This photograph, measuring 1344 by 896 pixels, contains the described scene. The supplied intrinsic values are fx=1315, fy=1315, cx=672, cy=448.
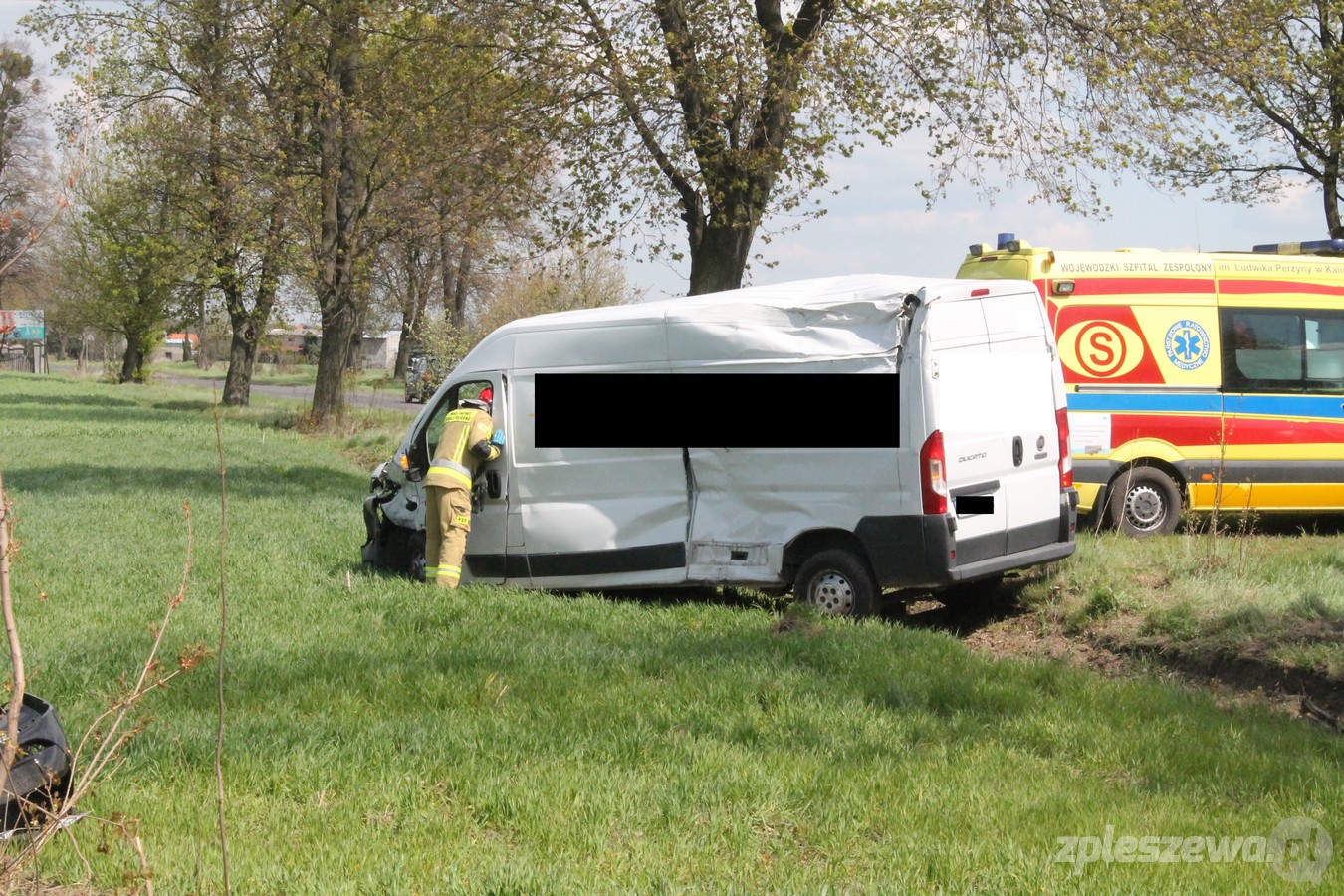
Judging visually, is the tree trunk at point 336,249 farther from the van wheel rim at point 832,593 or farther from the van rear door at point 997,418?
the van wheel rim at point 832,593

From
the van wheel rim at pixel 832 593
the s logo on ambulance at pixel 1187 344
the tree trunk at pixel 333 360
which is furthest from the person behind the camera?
the tree trunk at pixel 333 360

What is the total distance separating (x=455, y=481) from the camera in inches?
383

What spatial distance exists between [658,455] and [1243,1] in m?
9.99

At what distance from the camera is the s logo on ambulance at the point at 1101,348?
1187cm

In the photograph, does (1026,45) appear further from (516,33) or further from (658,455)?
(658,455)

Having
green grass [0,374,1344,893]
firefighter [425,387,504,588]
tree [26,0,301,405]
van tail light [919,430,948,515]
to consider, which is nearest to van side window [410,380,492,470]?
firefighter [425,387,504,588]

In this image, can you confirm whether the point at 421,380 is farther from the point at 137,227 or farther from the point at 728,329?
the point at 728,329

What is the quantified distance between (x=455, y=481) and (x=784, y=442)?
100 inches

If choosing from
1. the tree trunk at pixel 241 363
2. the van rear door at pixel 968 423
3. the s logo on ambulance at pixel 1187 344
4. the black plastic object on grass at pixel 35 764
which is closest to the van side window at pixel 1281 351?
the s logo on ambulance at pixel 1187 344

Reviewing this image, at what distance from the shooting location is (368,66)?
26391 mm

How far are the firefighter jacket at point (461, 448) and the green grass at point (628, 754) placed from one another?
0.88 meters

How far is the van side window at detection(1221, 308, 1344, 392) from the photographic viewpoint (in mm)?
12148

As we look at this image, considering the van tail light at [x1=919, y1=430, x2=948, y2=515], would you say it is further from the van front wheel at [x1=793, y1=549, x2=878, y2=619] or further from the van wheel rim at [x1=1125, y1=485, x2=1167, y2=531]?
the van wheel rim at [x1=1125, y1=485, x2=1167, y2=531]

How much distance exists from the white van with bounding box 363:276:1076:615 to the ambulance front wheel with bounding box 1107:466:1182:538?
9.15 ft
